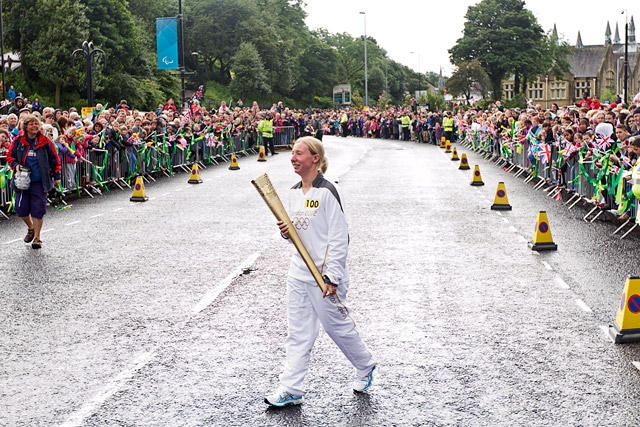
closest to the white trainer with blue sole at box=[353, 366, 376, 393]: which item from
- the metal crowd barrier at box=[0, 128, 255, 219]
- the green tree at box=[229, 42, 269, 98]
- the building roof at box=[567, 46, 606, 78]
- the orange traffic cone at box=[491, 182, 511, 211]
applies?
the orange traffic cone at box=[491, 182, 511, 211]

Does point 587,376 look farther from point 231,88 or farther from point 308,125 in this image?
point 231,88

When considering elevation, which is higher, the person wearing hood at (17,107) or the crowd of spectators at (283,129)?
the person wearing hood at (17,107)

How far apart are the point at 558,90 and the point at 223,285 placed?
140m

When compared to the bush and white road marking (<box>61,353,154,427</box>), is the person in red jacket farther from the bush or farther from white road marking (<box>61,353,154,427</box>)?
the bush

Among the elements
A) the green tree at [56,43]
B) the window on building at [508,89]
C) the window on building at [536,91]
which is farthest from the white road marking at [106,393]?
the window on building at [508,89]

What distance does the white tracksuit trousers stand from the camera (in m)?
5.80

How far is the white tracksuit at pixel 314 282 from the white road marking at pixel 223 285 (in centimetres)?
297

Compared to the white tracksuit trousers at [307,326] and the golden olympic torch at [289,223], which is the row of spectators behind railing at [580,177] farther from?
the golden olympic torch at [289,223]

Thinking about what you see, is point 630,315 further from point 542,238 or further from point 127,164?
point 127,164

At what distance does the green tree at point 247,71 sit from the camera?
98.5 metres

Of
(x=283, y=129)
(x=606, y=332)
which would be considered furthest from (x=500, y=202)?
(x=283, y=129)

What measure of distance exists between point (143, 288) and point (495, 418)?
5.34 meters

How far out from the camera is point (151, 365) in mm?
6766

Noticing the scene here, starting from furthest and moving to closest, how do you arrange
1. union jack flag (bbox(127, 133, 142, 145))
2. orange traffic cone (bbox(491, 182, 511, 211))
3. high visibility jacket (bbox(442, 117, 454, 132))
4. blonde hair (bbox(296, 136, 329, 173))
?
high visibility jacket (bbox(442, 117, 454, 132)) < union jack flag (bbox(127, 133, 142, 145)) < orange traffic cone (bbox(491, 182, 511, 211)) < blonde hair (bbox(296, 136, 329, 173))
